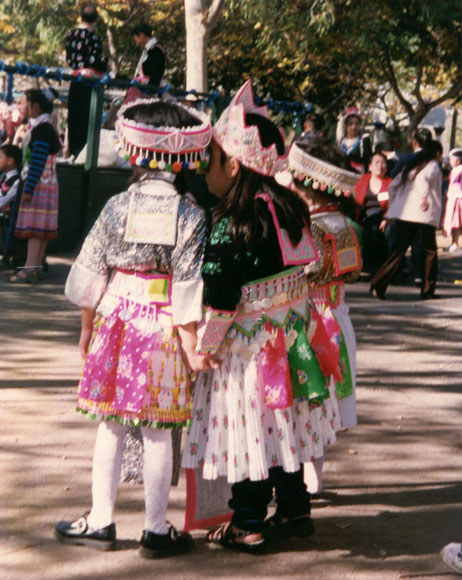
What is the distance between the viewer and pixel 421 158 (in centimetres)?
1160

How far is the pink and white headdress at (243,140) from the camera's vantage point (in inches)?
164

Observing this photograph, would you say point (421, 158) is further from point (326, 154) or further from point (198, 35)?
point (326, 154)

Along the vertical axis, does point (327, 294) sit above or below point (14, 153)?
below

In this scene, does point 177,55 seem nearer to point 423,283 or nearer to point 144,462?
point 423,283

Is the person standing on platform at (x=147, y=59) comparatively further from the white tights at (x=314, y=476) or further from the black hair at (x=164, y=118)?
the black hair at (x=164, y=118)

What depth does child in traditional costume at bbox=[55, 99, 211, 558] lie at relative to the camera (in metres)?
4.10

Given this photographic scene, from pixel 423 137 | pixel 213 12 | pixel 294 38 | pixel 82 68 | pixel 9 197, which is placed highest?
pixel 294 38

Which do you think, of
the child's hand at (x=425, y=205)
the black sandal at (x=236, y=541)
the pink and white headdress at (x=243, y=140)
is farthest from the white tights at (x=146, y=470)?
the child's hand at (x=425, y=205)

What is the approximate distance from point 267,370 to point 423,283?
7743 mm

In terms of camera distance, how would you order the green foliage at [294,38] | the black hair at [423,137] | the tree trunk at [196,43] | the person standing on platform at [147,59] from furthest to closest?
the green foliage at [294,38], the tree trunk at [196,43], the person standing on platform at [147,59], the black hair at [423,137]

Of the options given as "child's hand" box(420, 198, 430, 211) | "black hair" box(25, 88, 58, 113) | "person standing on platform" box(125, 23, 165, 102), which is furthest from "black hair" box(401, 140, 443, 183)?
"black hair" box(25, 88, 58, 113)

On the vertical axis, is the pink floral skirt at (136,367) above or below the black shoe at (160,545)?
above

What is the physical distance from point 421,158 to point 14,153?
14.3 feet

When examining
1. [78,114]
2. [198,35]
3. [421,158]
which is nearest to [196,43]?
[198,35]
